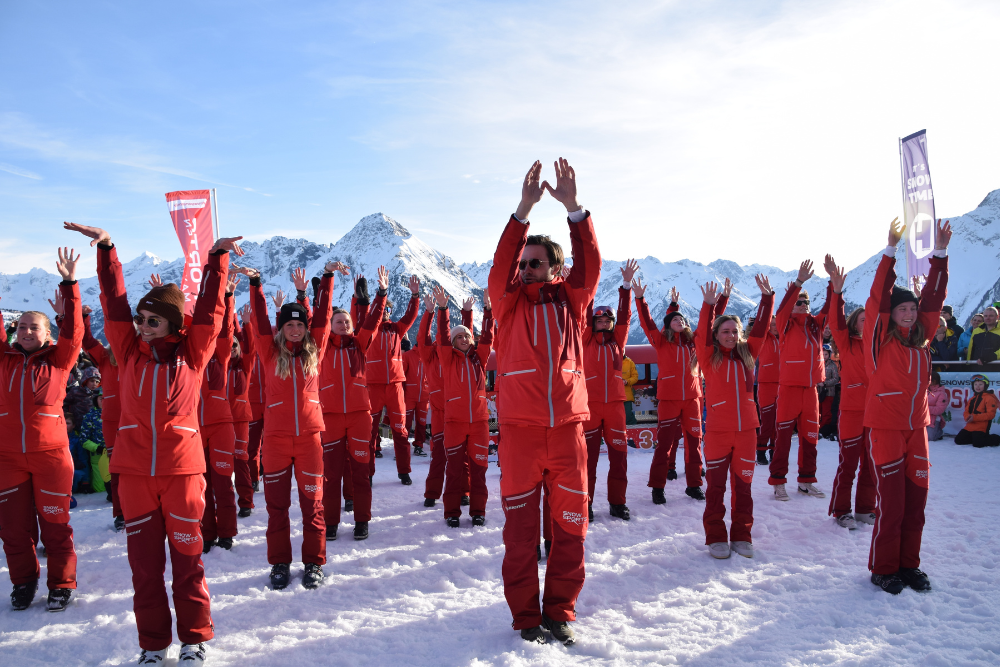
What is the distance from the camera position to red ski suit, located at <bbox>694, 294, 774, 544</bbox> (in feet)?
16.7

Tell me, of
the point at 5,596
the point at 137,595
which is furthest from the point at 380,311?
the point at 5,596

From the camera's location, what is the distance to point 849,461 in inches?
233

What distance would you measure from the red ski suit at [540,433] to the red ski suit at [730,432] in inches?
84.0

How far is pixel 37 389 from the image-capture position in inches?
173

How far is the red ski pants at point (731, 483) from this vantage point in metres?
5.09

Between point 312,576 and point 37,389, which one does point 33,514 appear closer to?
point 37,389

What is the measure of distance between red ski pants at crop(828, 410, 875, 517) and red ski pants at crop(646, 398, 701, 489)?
1.58 metres

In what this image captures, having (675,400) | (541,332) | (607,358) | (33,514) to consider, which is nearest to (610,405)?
(607,358)

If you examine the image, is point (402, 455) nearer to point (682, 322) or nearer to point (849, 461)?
point (682, 322)

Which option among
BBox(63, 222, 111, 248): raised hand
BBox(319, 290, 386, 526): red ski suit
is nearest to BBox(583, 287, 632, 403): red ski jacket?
BBox(319, 290, 386, 526): red ski suit

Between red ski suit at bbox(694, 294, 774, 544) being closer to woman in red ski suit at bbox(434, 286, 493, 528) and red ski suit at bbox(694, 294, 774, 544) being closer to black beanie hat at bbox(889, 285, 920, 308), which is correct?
black beanie hat at bbox(889, 285, 920, 308)

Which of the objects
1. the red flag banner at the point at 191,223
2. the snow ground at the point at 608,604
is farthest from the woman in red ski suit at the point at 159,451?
the red flag banner at the point at 191,223

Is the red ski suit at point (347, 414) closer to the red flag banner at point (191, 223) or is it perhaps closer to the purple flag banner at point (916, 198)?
the red flag banner at point (191, 223)

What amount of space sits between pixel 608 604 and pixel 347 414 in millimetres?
2999
